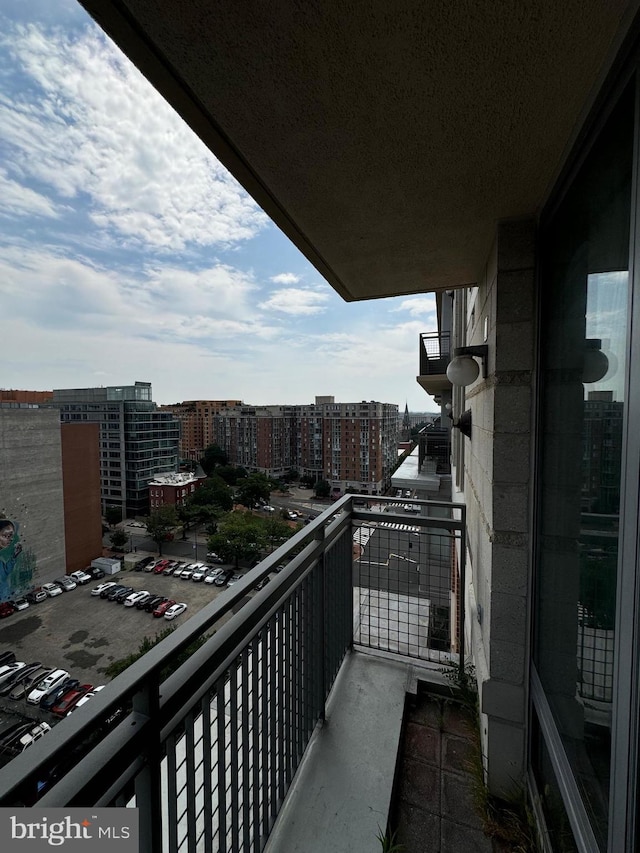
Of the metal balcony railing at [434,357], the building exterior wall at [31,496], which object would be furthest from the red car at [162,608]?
the metal balcony railing at [434,357]

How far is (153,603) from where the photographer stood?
18.1 meters

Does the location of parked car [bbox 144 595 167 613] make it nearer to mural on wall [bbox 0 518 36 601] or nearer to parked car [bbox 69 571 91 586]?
parked car [bbox 69 571 91 586]

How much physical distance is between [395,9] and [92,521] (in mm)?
29404

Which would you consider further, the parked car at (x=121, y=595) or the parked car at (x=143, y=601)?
the parked car at (x=121, y=595)

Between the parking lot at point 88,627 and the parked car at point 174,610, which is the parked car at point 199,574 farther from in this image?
the parked car at point 174,610

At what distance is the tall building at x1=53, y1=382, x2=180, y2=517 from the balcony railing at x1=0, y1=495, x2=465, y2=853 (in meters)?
35.1

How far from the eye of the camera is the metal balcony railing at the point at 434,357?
6.00 m

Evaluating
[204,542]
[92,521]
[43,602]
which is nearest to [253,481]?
[204,542]

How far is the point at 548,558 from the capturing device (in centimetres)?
126

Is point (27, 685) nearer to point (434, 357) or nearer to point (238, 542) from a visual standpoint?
point (238, 542)

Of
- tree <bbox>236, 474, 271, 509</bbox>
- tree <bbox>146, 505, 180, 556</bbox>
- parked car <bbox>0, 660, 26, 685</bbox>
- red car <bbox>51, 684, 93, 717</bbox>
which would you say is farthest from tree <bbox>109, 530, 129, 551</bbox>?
red car <bbox>51, 684, 93, 717</bbox>

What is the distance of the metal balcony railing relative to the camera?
19.7 feet

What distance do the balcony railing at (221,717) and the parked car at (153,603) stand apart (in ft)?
64.7

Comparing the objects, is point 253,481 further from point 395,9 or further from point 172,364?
point 395,9
